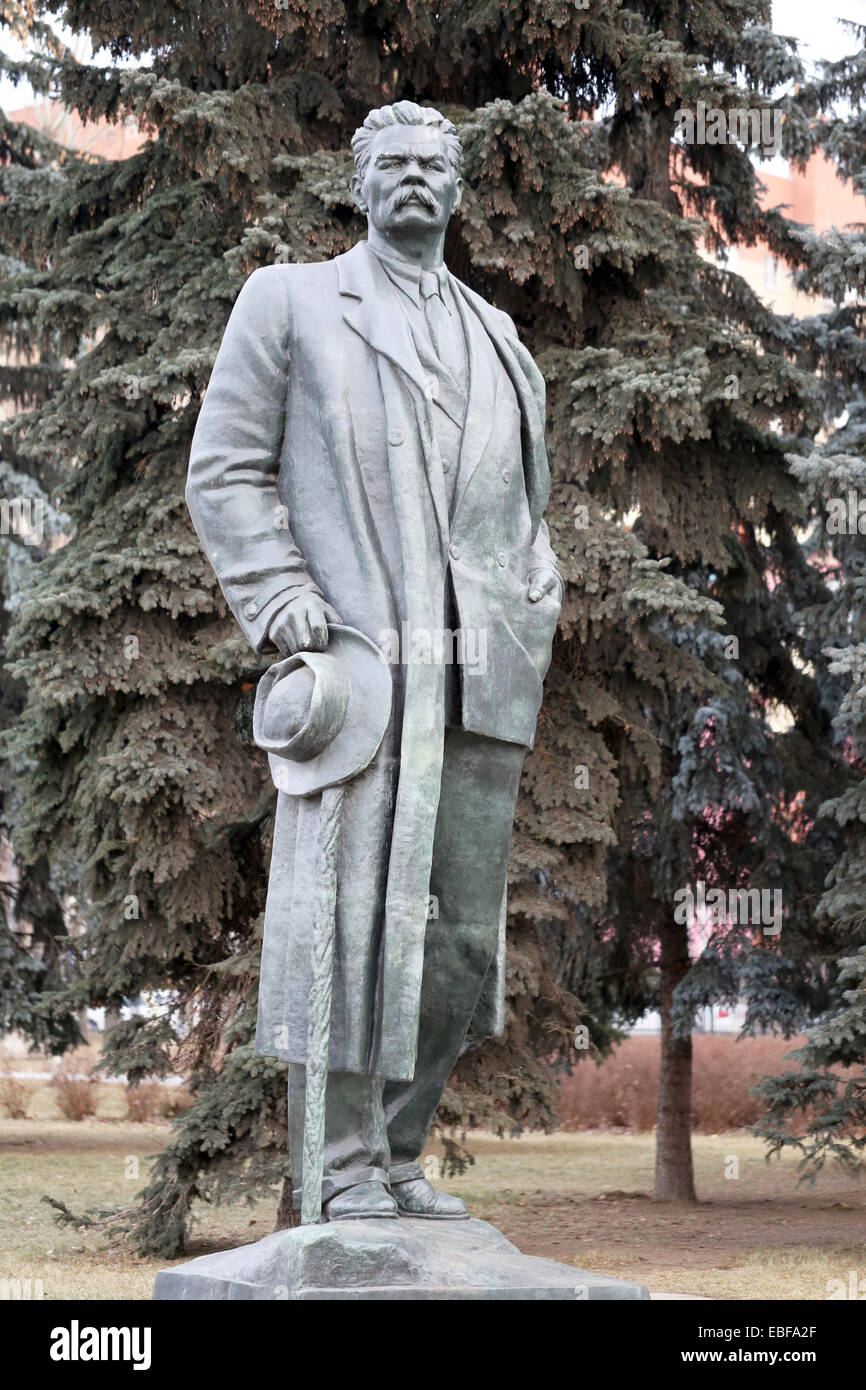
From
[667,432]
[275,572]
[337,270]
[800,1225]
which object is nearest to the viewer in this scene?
[275,572]

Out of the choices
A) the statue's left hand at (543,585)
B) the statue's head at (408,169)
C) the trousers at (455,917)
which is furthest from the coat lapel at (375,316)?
the trousers at (455,917)

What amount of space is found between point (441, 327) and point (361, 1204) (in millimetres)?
2142

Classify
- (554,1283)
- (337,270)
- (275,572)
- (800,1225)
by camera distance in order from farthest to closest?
1. (800,1225)
2. (337,270)
3. (275,572)
4. (554,1283)

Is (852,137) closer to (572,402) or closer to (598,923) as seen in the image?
(572,402)

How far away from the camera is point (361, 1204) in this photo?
13.0 feet

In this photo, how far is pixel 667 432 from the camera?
1004 cm

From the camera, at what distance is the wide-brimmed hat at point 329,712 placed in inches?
160

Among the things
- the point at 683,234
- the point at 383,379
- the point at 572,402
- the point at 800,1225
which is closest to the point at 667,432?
the point at 572,402

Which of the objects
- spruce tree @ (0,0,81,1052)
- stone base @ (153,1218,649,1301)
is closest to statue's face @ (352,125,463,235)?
stone base @ (153,1218,649,1301)

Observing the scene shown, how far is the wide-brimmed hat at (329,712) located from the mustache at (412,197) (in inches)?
43.2

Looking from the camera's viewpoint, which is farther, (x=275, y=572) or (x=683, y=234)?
(x=683, y=234)

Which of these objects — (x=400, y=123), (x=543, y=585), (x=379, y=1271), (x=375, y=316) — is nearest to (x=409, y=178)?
(x=400, y=123)

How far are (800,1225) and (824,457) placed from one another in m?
6.44

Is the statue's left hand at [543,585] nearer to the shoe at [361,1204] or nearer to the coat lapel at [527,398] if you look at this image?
the coat lapel at [527,398]
